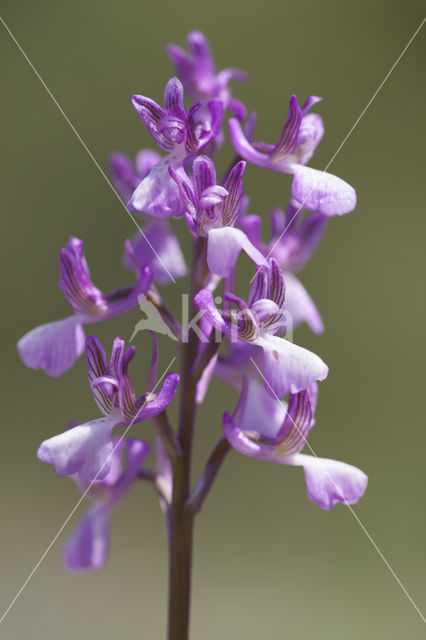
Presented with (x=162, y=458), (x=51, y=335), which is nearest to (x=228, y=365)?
(x=162, y=458)

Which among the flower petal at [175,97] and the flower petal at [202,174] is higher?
the flower petal at [175,97]

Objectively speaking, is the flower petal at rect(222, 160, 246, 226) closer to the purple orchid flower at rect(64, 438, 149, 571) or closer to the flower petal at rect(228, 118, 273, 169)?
the flower petal at rect(228, 118, 273, 169)

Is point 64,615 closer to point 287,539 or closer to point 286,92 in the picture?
point 287,539

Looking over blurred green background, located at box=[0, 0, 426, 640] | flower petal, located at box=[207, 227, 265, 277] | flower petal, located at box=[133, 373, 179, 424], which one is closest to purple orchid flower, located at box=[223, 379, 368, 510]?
Result: flower petal, located at box=[133, 373, 179, 424]

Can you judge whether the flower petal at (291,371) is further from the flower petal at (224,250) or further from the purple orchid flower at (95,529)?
the purple orchid flower at (95,529)

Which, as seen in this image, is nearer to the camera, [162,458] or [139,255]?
[162,458]

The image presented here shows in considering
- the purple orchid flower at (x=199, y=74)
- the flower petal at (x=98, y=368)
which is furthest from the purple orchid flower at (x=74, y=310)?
the purple orchid flower at (x=199, y=74)

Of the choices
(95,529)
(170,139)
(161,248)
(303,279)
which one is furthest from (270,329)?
(303,279)

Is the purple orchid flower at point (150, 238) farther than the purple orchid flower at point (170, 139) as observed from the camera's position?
Yes
